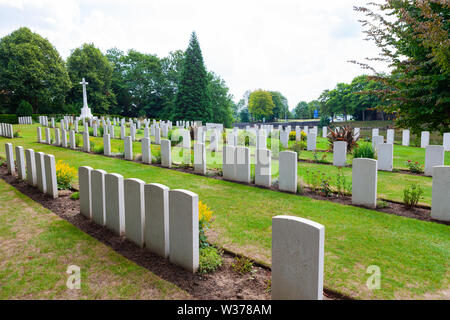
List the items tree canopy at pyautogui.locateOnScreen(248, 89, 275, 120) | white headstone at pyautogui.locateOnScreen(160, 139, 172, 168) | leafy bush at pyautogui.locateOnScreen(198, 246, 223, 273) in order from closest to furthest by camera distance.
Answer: leafy bush at pyautogui.locateOnScreen(198, 246, 223, 273)
white headstone at pyautogui.locateOnScreen(160, 139, 172, 168)
tree canopy at pyautogui.locateOnScreen(248, 89, 275, 120)

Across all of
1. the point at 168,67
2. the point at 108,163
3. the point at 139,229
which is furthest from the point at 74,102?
the point at 139,229

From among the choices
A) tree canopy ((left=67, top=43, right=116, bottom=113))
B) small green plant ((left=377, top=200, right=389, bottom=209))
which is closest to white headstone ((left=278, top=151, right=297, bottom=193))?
small green plant ((left=377, top=200, right=389, bottom=209))

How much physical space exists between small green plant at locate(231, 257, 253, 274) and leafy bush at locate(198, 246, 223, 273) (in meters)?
0.21

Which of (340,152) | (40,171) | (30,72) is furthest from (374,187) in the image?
(30,72)

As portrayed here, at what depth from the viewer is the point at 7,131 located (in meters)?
20.7

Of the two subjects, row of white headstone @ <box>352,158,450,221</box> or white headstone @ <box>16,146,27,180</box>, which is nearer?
row of white headstone @ <box>352,158,450,221</box>

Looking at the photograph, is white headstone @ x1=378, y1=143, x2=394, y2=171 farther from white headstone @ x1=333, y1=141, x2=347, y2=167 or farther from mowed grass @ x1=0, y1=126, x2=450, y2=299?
mowed grass @ x1=0, y1=126, x2=450, y2=299

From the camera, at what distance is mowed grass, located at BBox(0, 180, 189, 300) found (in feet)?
11.2

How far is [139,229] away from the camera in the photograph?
4.50 meters

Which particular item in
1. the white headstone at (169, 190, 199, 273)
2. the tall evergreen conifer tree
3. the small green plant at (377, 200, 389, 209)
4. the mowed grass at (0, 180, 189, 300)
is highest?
the tall evergreen conifer tree

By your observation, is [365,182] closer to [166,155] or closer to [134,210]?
[134,210]

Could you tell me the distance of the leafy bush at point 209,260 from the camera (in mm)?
3789

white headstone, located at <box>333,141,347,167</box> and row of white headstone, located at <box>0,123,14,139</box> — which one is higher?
row of white headstone, located at <box>0,123,14,139</box>

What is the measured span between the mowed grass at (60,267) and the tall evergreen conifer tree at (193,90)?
4253cm
